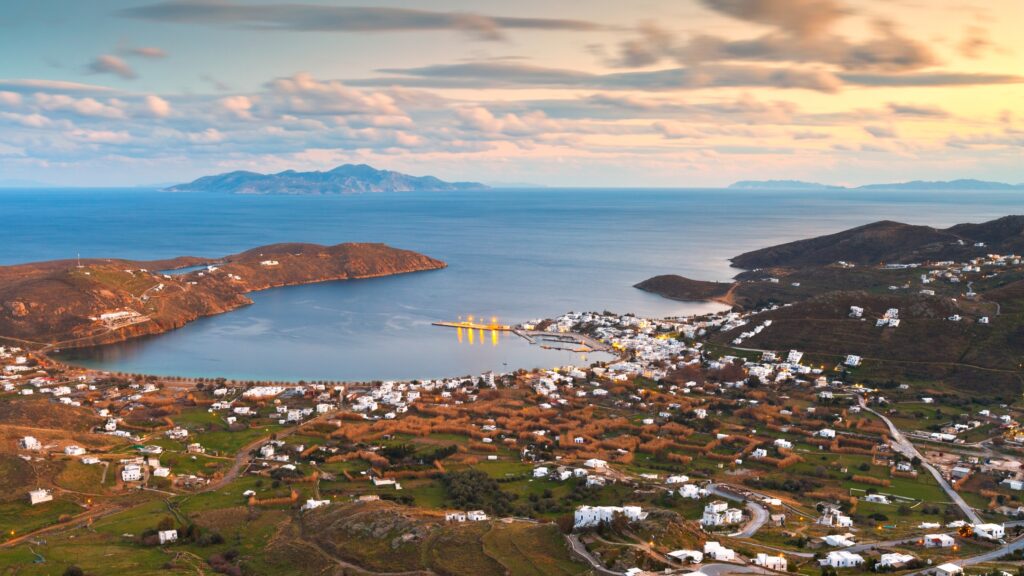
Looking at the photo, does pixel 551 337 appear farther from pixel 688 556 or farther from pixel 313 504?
pixel 688 556

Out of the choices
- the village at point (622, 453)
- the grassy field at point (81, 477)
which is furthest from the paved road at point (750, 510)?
the grassy field at point (81, 477)

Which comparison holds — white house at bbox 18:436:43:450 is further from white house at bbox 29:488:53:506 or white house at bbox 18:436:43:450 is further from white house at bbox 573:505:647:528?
white house at bbox 573:505:647:528

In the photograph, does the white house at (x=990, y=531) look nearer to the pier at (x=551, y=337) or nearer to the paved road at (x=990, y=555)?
the paved road at (x=990, y=555)

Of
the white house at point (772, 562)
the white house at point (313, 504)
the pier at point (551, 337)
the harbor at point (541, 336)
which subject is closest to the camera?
the white house at point (772, 562)

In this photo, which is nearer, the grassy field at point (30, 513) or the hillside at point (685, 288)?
the grassy field at point (30, 513)

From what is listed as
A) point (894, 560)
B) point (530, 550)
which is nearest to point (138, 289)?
point (530, 550)
